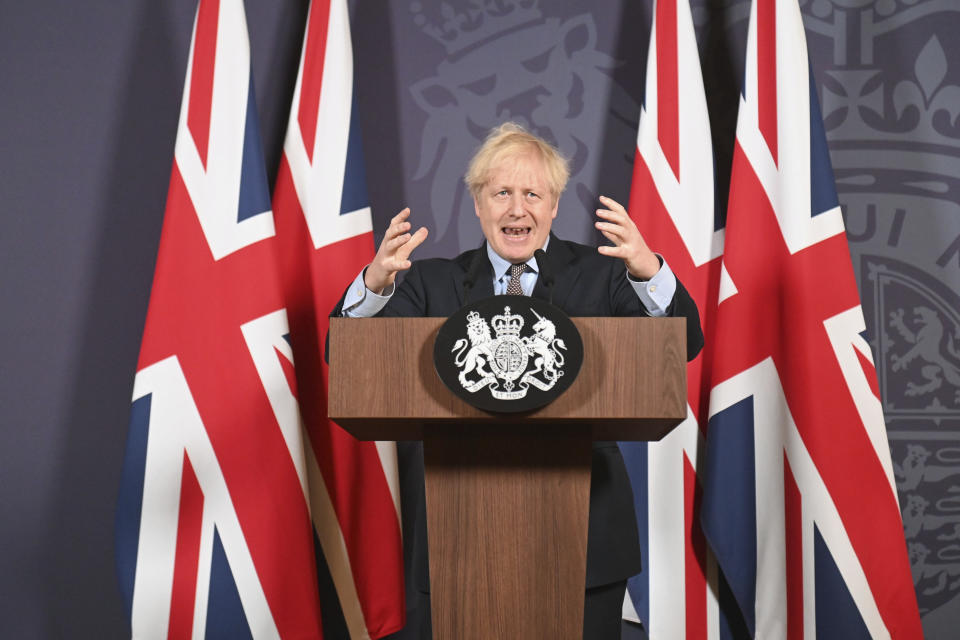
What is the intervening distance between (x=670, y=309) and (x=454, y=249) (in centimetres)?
127

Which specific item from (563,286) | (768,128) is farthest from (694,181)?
(563,286)

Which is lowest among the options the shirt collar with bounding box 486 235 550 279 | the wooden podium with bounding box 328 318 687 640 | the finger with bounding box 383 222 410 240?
the wooden podium with bounding box 328 318 687 640

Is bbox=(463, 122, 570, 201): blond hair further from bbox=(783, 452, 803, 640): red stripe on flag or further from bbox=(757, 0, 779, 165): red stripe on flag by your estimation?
bbox=(783, 452, 803, 640): red stripe on flag

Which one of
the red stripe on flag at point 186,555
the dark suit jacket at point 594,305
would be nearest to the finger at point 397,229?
the dark suit jacket at point 594,305

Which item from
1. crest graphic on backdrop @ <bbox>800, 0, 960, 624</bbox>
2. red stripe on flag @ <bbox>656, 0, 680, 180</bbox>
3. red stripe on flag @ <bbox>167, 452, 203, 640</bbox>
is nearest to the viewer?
red stripe on flag @ <bbox>167, 452, 203, 640</bbox>

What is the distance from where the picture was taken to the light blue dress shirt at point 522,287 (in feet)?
3.93

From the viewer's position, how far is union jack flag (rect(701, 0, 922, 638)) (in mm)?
1923

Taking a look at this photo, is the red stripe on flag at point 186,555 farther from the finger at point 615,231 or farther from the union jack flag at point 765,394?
the finger at point 615,231

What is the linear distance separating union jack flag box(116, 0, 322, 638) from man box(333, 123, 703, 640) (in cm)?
65

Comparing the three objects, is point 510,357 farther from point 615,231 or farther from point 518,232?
point 518,232

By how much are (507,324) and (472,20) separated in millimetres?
1769

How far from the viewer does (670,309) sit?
1221 millimetres

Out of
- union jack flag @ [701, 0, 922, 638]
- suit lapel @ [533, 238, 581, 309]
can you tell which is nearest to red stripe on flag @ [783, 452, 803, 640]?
union jack flag @ [701, 0, 922, 638]

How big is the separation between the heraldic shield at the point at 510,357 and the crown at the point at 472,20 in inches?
67.6
